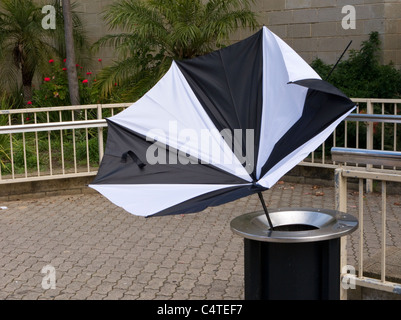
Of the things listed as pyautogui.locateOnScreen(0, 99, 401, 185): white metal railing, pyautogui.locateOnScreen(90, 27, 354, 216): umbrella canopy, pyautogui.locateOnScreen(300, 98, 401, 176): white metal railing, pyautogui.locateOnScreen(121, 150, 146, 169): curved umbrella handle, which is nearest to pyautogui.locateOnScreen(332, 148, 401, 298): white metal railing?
pyautogui.locateOnScreen(90, 27, 354, 216): umbrella canopy

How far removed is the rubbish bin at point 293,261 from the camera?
11.7ft

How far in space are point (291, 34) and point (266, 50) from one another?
26.9ft

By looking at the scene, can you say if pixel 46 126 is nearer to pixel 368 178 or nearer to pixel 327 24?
pixel 327 24

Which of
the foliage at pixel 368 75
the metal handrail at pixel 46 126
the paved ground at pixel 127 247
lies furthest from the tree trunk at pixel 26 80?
the foliage at pixel 368 75

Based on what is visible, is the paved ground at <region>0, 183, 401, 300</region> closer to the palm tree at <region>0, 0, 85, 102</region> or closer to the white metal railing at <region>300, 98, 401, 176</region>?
the white metal railing at <region>300, 98, 401, 176</region>

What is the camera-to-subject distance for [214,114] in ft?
13.7

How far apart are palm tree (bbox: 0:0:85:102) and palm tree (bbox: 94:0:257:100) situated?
2.89 m

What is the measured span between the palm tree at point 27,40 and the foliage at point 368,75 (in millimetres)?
6128

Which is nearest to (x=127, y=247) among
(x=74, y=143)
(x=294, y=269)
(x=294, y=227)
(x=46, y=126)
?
(x=46, y=126)

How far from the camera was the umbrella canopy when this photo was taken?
359cm

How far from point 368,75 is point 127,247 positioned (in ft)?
18.9

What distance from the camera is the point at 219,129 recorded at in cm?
410

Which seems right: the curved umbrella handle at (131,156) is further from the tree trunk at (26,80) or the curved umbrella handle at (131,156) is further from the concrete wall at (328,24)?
the tree trunk at (26,80)

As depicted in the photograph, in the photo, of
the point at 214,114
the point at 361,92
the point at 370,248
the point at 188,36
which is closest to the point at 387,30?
the point at 361,92
